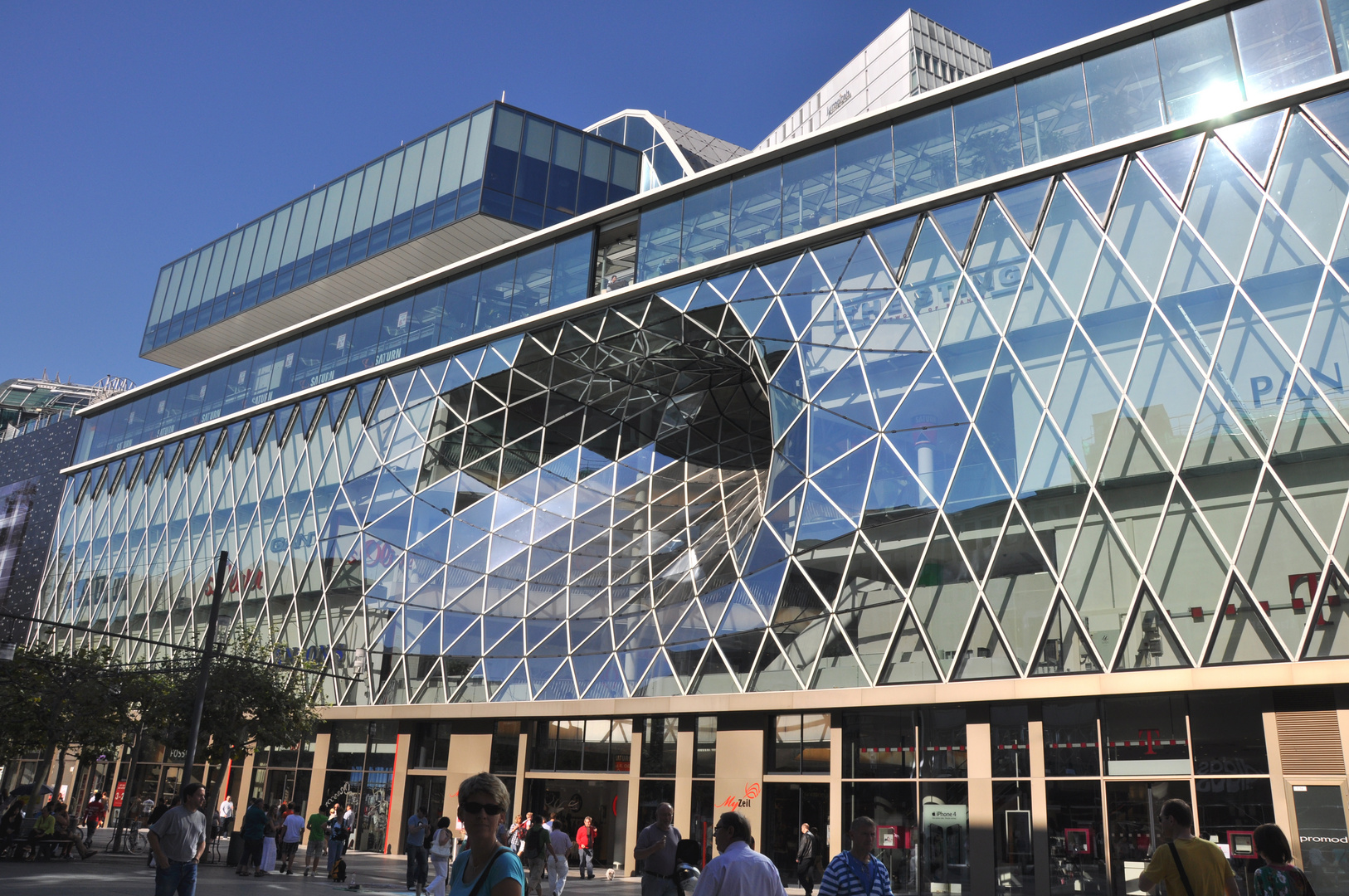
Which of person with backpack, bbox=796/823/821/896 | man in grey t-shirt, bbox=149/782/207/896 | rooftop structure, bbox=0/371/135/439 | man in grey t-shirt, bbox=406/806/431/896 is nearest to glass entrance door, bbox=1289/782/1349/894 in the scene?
person with backpack, bbox=796/823/821/896

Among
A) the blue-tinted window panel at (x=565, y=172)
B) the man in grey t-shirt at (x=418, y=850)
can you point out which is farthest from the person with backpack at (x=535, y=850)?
the blue-tinted window panel at (x=565, y=172)

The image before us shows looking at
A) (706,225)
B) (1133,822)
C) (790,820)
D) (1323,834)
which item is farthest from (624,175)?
(1323,834)

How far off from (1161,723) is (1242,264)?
10.2 metres

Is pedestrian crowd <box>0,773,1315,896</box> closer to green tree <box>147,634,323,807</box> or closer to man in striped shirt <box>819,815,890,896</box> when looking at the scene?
man in striped shirt <box>819,815,890,896</box>

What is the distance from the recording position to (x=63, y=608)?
51062mm

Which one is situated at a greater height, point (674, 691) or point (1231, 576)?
point (1231, 576)

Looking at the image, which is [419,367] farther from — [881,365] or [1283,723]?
[1283,723]

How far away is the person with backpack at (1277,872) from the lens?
7.77 meters

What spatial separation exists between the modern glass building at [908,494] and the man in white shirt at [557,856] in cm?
829

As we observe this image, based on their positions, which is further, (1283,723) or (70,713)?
(70,713)

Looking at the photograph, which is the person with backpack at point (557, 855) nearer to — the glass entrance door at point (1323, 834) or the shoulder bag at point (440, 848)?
the shoulder bag at point (440, 848)

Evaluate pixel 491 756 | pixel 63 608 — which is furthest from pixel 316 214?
pixel 491 756

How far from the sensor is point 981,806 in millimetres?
22766

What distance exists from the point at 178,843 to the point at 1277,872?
1058cm
